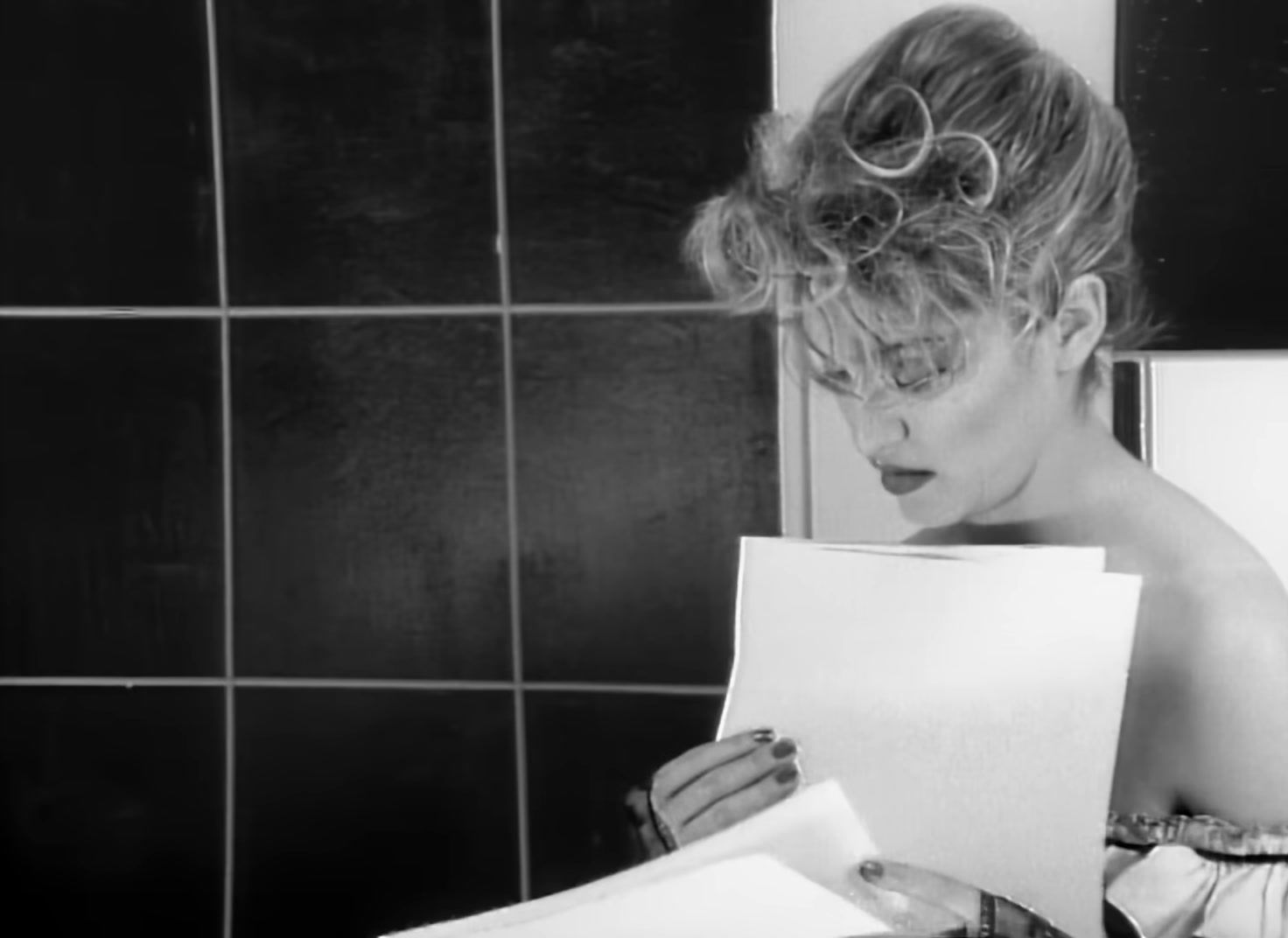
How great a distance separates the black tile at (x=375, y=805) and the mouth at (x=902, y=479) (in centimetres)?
26

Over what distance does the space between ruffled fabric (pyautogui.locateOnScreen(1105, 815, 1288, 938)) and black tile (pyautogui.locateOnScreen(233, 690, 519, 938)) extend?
36cm

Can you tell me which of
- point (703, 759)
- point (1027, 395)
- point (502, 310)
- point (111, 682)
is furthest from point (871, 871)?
point (111, 682)

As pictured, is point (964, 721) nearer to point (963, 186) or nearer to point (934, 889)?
point (934, 889)

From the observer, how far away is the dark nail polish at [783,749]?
31.4 inches

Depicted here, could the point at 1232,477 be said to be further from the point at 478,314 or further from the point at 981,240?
the point at 478,314

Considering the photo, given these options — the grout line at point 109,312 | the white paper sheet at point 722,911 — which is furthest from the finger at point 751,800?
the grout line at point 109,312

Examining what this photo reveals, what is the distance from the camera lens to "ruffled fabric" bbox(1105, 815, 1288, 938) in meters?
0.73

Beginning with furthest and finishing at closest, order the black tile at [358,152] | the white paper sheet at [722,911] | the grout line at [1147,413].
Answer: the black tile at [358,152], the grout line at [1147,413], the white paper sheet at [722,911]

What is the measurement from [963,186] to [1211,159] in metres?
0.13

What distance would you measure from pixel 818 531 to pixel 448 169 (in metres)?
0.30

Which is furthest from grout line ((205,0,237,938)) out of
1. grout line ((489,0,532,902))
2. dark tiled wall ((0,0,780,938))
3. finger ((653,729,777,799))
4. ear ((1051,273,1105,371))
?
ear ((1051,273,1105,371))

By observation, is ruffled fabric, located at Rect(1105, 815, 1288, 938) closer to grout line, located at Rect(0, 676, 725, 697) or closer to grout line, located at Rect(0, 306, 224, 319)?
grout line, located at Rect(0, 676, 725, 697)

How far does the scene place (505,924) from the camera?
2.25ft

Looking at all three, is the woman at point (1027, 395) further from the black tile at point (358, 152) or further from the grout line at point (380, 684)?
the black tile at point (358, 152)
